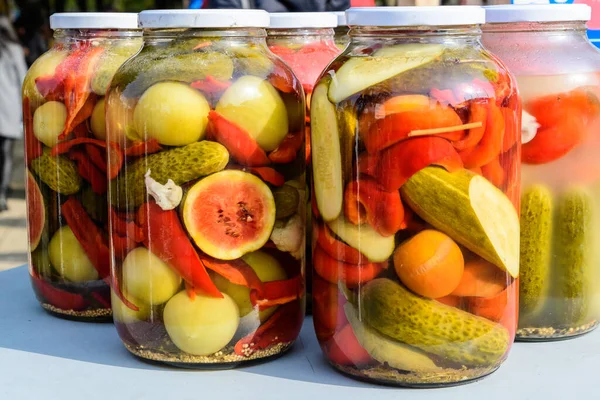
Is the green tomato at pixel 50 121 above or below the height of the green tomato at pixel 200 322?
above

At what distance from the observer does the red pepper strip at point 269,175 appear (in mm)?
1119

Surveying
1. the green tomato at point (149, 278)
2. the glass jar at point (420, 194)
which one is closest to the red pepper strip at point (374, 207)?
the glass jar at point (420, 194)

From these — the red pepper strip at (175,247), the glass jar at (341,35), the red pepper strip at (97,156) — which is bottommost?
the red pepper strip at (175,247)

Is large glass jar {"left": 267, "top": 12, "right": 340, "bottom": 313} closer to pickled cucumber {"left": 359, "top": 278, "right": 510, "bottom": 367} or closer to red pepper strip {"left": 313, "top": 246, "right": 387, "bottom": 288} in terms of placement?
red pepper strip {"left": 313, "top": 246, "right": 387, "bottom": 288}

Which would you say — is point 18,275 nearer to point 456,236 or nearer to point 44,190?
point 44,190

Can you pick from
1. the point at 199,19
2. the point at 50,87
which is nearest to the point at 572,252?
the point at 199,19

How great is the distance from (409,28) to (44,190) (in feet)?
2.16

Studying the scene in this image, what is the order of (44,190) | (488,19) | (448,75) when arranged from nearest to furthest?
(448,75) → (488,19) → (44,190)

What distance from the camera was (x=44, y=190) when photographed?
4.54 ft

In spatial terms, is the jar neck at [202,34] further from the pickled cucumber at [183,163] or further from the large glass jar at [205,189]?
the pickled cucumber at [183,163]

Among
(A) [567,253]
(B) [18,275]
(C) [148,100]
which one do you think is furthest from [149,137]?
(B) [18,275]

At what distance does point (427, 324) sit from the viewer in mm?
1038

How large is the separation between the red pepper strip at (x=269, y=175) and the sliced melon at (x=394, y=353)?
22cm

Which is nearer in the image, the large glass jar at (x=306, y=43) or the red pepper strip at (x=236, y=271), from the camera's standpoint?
the red pepper strip at (x=236, y=271)
